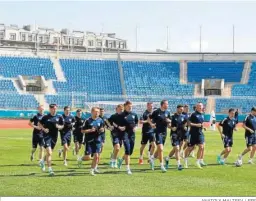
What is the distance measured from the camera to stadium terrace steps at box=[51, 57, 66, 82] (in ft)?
251

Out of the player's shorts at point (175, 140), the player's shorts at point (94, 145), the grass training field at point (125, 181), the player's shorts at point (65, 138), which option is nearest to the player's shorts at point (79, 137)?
the grass training field at point (125, 181)


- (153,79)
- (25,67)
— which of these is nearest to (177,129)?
(25,67)

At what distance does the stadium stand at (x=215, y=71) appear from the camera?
79062 millimetres

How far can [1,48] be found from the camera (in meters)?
80.2

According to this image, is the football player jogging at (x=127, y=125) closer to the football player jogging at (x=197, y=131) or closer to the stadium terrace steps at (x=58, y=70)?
the football player jogging at (x=197, y=131)

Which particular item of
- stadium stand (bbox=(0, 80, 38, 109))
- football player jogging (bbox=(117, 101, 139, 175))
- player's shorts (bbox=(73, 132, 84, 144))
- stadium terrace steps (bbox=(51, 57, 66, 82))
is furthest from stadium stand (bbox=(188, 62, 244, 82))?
football player jogging (bbox=(117, 101, 139, 175))

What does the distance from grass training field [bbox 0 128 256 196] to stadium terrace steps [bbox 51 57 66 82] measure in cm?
5477

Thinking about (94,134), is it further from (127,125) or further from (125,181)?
(125,181)

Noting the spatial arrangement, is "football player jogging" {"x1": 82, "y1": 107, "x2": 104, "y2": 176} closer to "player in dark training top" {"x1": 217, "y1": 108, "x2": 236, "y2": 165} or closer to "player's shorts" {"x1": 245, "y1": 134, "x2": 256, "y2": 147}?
"player in dark training top" {"x1": 217, "y1": 108, "x2": 236, "y2": 165}

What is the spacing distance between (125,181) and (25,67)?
62.2 metres

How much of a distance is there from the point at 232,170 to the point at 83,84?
58.2 metres

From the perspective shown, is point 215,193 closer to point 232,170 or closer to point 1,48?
point 232,170

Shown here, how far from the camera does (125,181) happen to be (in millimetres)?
15992

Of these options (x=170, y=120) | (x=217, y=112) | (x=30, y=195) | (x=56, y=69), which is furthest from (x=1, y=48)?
(x=30, y=195)
